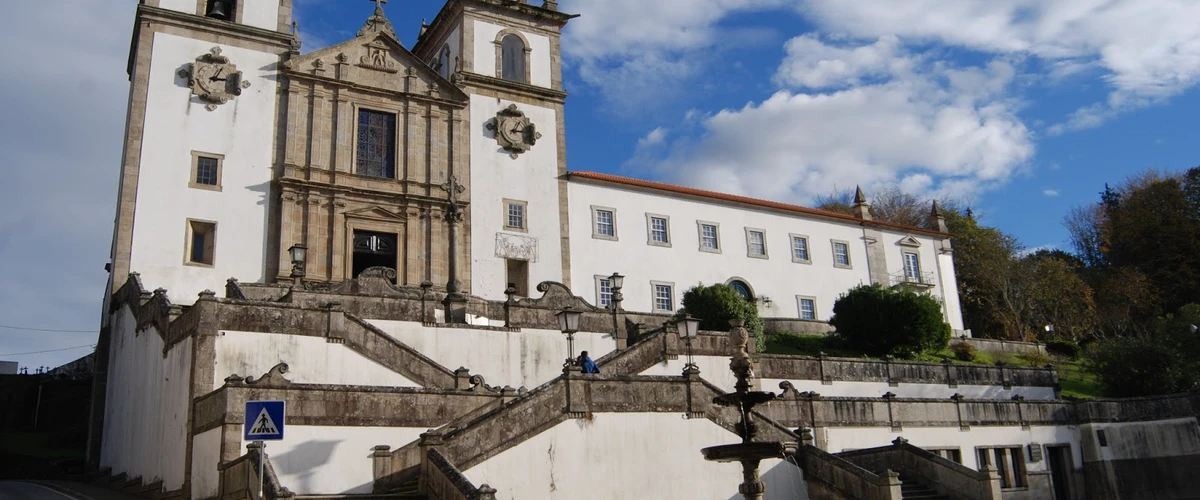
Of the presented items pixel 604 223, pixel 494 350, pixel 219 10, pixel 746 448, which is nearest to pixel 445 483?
pixel 746 448

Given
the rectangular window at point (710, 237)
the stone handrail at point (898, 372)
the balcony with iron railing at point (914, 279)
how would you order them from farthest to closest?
1. the balcony with iron railing at point (914, 279)
2. the rectangular window at point (710, 237)
3. the stone handrail at point (898, 372)

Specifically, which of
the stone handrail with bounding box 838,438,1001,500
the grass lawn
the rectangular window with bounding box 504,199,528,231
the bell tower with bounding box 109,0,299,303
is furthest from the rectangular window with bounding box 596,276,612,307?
the stone handrail with bounding box 838,438,1001,500

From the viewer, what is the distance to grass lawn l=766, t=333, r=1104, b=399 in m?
34.2

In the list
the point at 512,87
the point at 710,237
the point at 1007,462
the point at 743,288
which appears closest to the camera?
the point at 1007,462

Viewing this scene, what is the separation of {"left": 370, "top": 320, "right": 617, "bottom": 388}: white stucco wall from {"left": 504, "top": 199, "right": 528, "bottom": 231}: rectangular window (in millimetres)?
9725

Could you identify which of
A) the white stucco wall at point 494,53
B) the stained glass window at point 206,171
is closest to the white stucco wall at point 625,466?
the stained glass window at point 206,171

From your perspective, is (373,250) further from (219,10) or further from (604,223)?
(219,10)

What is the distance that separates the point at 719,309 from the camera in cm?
3222

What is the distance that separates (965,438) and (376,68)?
21745 mm

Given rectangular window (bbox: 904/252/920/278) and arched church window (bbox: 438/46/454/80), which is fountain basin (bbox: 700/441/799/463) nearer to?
arched church window (bbox: 438/46/454/80)

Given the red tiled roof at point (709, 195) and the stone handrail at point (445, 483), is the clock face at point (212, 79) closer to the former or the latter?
the red tiled roof at point (709, 195)

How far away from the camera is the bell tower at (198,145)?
1104 inches

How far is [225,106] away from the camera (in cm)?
3028

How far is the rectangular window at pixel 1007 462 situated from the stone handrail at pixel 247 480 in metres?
19.6
